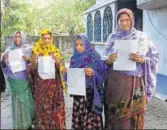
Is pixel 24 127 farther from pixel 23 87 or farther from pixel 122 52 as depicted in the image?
pixel 122 52

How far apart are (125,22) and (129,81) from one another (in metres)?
0.62

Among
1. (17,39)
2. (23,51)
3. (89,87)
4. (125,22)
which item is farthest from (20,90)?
(125,22)

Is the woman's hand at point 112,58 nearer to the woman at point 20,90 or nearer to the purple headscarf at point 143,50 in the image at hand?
the purple headscarf at point 143,50

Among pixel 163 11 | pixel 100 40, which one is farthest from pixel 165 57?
pixel 100 40

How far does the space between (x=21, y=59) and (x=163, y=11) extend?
457 cm

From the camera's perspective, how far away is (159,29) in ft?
28.1

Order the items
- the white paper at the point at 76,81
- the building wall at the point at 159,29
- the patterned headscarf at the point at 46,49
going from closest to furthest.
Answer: the white paper at the point at 76,81
the patterned headscarf at the point at 46,49
the building wall at the point at 159,29

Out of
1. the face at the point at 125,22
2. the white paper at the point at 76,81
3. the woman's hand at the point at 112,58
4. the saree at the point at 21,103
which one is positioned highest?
the face at the point at 125,22

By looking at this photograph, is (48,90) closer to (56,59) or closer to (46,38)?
(56,59)

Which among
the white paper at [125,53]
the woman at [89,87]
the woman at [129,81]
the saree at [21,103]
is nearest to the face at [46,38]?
the woman at [89,87]

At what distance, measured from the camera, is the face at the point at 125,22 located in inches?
157

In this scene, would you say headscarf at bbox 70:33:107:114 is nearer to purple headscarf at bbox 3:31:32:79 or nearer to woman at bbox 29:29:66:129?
woman at bbox 29:29:66:129

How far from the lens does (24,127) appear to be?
4613mm

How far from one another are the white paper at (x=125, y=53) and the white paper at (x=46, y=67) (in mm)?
742
